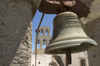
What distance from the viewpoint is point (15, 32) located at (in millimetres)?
Result: 1669

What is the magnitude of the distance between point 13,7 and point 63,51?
2.80 ft

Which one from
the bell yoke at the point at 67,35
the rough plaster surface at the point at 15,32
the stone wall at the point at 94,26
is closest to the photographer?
the bell yoke at the point at 67,35

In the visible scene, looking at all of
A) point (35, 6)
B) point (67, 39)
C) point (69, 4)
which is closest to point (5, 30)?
point (35, 6)

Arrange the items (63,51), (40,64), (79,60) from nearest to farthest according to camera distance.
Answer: (63,51), (79,60), (40,64)

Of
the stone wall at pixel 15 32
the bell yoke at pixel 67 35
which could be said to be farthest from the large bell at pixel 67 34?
the stone wall at pixel 15 32

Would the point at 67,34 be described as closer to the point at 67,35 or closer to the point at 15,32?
the point at 67,35

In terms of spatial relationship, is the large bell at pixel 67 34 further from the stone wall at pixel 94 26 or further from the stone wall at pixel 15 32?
the stone wall at pixel 94 26

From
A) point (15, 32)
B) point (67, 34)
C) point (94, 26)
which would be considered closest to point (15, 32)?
point (15, 32)

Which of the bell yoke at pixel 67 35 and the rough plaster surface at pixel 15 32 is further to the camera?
the rough plaster surface at pixel 15 32

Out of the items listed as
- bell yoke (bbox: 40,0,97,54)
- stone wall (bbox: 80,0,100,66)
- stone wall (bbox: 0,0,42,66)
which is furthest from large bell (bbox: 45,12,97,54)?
stone wall (bbox: 80,0,100,66)

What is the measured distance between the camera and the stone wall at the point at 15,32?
1.60m

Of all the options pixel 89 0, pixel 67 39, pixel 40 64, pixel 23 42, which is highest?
pixel 89 0

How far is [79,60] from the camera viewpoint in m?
11.1

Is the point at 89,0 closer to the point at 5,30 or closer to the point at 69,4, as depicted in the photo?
the point at 69,4
